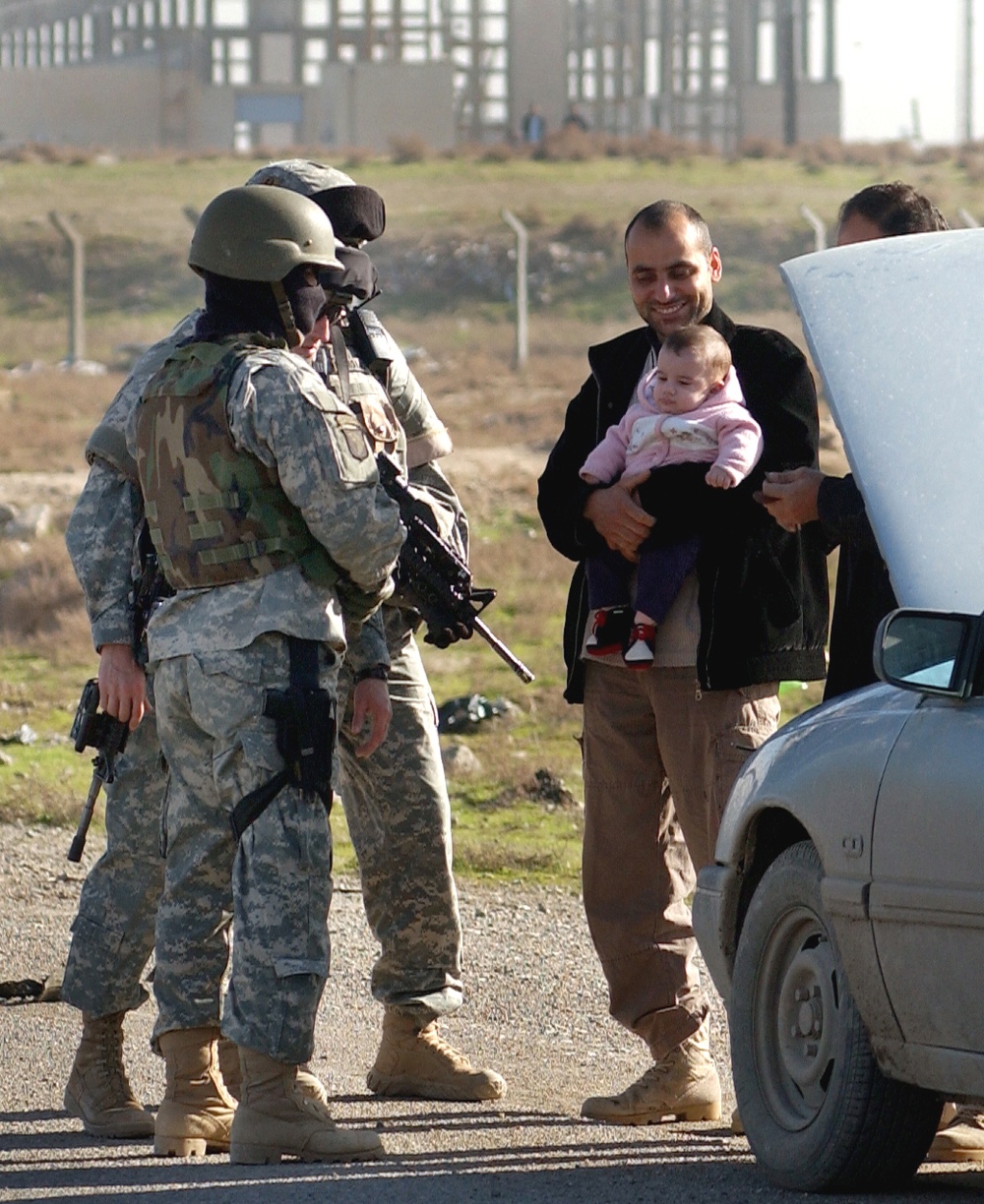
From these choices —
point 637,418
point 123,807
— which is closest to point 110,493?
point 123,807

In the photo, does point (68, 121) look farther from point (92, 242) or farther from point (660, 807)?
point (660, 807)

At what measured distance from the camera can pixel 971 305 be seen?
13.1ft

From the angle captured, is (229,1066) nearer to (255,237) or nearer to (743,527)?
(743,527)

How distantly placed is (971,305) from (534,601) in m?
11.8

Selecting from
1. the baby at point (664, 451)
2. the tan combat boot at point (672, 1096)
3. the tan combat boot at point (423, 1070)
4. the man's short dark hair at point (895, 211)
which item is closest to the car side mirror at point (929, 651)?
the baby at point (664, 451)

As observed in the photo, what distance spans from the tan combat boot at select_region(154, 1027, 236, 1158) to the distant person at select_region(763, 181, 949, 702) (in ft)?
5.18

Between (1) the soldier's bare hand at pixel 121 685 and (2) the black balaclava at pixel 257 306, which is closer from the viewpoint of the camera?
(2) the black balaclava at pixel 257 306

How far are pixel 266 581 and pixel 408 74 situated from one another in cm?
7820

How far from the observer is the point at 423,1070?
5.41 meters

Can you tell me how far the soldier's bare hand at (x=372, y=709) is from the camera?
4984mm

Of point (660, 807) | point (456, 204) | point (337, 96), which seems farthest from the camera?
point (337, 96)

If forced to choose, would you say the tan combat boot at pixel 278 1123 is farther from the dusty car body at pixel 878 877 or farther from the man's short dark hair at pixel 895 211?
the man's short dark hair at pixel 895 211

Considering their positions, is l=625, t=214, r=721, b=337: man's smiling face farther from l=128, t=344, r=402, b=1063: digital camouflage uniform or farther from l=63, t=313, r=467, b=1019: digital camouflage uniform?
l=128, t=344, r=402, b=1063: digital camouflage uniform

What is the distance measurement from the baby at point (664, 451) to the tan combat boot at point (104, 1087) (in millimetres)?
1461
